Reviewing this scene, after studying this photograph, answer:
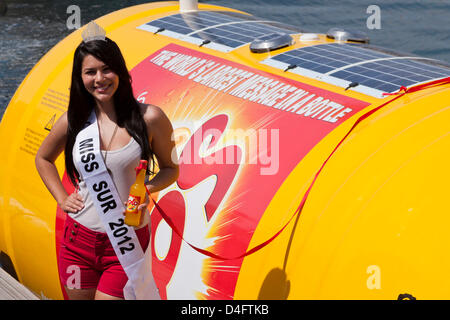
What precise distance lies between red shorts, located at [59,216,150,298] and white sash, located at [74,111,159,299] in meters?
0.07

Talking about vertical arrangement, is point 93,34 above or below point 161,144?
above

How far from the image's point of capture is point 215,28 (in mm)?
5375

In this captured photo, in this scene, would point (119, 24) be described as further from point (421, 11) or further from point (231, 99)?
point (421, 11)

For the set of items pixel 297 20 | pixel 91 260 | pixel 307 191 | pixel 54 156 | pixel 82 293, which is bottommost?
pixel 297 20

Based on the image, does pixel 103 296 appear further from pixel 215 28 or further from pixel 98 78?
pixel 215 28

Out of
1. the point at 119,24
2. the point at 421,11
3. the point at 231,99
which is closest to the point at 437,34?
the point at 421,11

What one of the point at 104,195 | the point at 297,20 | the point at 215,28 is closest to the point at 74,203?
the point at 104,195

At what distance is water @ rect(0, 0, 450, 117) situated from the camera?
43.0ft

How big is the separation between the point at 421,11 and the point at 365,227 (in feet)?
53.7

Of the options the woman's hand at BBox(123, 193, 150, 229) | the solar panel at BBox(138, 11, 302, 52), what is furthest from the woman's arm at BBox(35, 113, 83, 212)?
the solar panel at BBox(138, 11, 302, 52)

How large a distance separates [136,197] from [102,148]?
0.32 meters

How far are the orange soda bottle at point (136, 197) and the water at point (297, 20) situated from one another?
8.82 meters

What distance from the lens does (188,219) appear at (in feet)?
13.6

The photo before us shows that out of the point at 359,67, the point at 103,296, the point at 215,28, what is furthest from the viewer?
the point at 215,28
